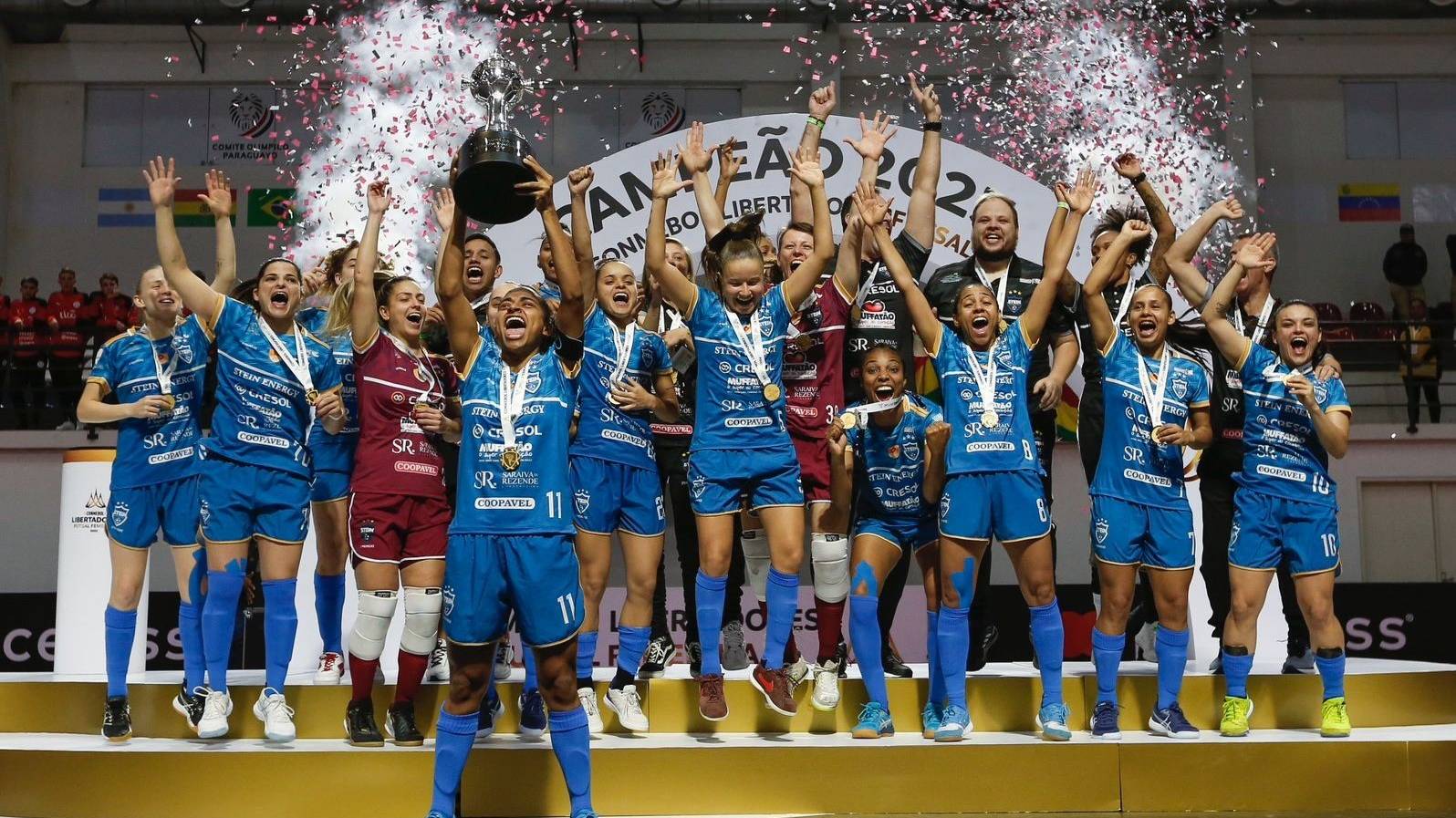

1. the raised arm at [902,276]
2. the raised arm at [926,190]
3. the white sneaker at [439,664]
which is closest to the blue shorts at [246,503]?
the white sneaker at [439,664]

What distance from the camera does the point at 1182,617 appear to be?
508 cm

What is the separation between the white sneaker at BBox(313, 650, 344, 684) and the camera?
5.55 m

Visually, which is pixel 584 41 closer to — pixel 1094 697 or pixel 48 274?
pixel 48 274

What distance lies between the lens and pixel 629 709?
500 cm

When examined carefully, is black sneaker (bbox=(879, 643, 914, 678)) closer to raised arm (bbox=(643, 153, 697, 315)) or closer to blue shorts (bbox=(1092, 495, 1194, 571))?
blue shorts (bbox=(1092, 495, 1194, 571))

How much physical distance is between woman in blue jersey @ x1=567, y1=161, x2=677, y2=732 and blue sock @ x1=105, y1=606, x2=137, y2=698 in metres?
1.70

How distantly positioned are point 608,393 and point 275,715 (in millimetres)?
1613

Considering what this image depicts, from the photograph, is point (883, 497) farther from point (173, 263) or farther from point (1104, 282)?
point (173, 263)

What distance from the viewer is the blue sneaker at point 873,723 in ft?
16.3

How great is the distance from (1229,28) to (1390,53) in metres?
2.47

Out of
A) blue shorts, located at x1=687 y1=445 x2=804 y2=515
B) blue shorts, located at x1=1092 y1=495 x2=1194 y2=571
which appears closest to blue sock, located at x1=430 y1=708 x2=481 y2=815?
blue shorts, located at x1=687 y1=445 x2=804 y2=515

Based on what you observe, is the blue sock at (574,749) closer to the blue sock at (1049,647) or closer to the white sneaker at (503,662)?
the white sneaker at (503,662)

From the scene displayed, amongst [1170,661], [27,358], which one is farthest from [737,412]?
[27,358]

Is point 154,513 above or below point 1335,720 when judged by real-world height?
above
